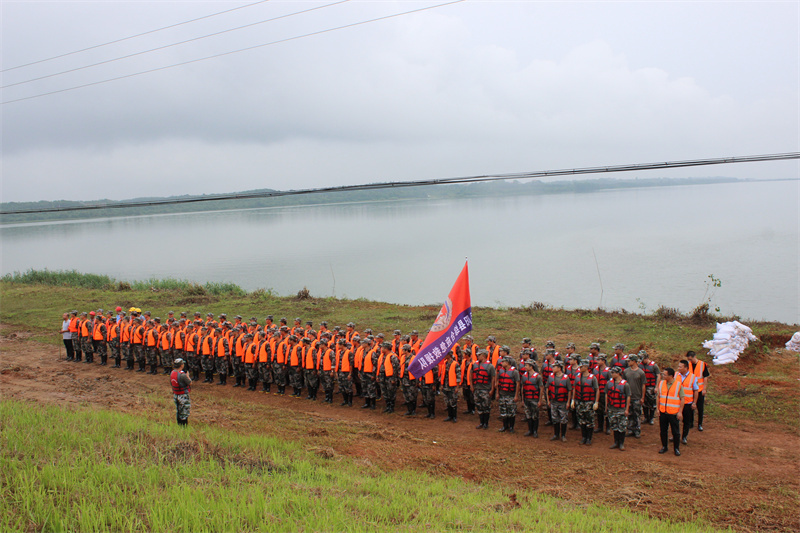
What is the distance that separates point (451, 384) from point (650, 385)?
12.6ft

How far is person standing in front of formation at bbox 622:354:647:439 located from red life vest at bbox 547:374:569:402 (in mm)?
1096

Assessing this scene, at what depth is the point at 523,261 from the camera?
3862 centimetres

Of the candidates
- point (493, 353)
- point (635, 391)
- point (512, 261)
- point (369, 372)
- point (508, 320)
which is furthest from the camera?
point (512, 261)

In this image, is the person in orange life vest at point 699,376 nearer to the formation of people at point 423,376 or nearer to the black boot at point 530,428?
the formation of people at point 423,376

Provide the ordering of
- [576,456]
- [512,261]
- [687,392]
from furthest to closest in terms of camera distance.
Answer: [512,261]
[687,392]
[576,456]

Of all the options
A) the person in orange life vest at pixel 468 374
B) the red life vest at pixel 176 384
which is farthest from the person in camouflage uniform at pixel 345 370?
the red life vest at pixel 176 384

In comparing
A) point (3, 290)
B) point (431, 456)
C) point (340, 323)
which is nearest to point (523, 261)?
point (340, 323)

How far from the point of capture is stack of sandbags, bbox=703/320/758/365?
13375 millimetres

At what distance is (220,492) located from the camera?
6.01 metres

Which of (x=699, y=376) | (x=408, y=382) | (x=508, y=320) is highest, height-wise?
(x=699, y=376)

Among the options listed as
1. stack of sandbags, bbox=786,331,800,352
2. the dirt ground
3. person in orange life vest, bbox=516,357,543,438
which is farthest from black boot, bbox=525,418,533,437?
stack of sandbags, bbox=786,331,800,352

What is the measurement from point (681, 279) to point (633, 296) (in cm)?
503

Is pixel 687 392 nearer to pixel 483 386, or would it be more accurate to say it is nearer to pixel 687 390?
pixel 687 390

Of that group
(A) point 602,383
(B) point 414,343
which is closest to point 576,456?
(A) point 602,383
